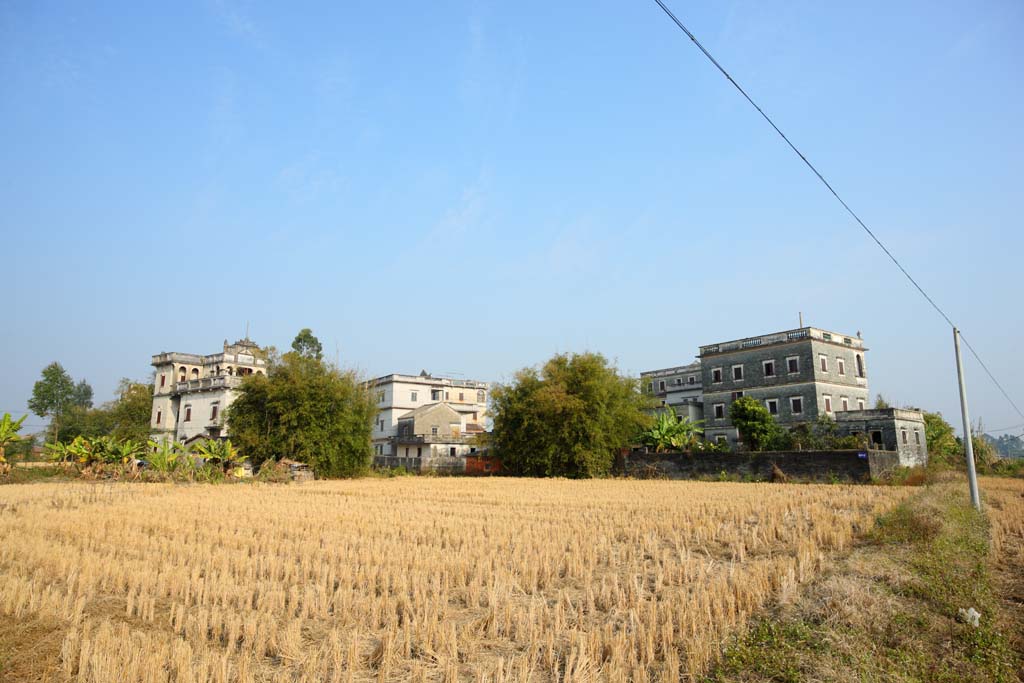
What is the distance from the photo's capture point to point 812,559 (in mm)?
11086

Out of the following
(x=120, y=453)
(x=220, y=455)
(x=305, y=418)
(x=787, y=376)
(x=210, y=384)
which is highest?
(x=210, y=384)

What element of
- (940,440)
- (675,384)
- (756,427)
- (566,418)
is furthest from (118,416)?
(940,440)

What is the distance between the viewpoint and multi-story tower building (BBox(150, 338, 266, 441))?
57.3m

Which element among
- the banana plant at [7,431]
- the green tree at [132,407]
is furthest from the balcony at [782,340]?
the green tree at [132,407]

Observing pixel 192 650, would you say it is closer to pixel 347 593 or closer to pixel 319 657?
pixel 319 657

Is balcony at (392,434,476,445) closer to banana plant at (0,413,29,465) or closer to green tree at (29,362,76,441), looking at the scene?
banana plant at (0,413,29,465)

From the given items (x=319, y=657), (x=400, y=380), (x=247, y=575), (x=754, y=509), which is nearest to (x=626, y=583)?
(x=319, y=657)

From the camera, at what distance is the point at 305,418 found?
38.4m

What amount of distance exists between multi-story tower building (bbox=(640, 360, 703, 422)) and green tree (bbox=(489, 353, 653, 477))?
1827 centimetres

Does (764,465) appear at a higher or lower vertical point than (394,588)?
higher

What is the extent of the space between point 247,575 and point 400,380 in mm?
59363

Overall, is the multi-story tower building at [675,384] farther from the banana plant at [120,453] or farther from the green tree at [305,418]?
the banana plant at [120,453]

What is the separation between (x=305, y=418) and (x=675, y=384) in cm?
4234

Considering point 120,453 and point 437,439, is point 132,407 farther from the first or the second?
point 120,453
